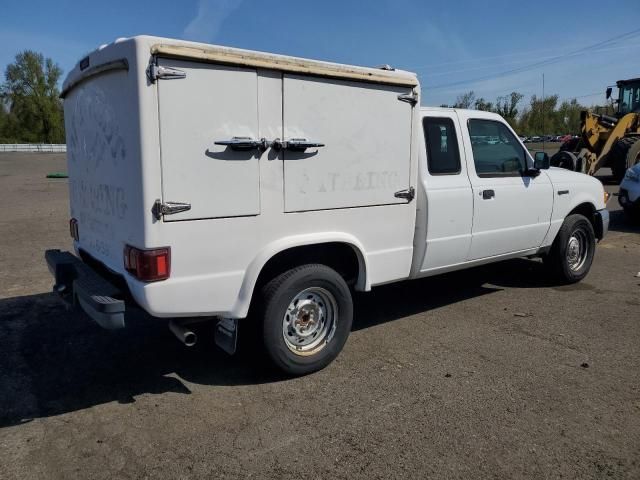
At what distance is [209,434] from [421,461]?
1313 millimetres

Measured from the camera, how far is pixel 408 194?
4.70m

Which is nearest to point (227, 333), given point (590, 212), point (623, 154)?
point (590, 212)

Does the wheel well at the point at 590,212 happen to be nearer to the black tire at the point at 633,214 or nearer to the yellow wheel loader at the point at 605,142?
the black tire at the point at 633,214

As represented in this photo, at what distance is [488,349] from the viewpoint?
4.71m

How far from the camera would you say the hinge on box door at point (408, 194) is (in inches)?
183

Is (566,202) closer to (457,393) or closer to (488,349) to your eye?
(488,349)

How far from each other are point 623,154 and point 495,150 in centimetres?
1416

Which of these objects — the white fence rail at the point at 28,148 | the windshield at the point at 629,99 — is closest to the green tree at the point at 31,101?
the white fence rail at the point at 28,148

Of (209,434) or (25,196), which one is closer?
(209,434)

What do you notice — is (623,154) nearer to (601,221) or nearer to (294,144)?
(601,221)

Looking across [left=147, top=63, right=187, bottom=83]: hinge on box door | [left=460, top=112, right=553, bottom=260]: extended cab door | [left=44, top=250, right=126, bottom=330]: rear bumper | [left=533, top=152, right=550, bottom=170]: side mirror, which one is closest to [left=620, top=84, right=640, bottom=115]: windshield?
[left=533, top=152, right=550, bottom=170]: side mirror

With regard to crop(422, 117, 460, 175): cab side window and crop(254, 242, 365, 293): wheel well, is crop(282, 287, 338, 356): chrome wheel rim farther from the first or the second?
crop(422, 117, 460, 175): cab side window

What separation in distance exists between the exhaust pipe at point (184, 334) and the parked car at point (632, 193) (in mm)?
9979

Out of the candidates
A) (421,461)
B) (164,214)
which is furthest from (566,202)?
(164,214)
